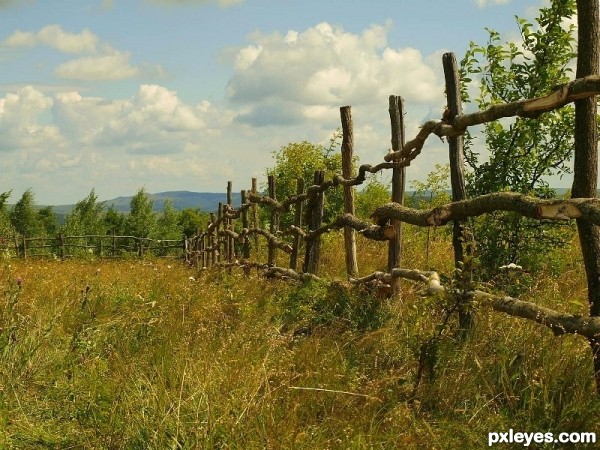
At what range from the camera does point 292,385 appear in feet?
11.3

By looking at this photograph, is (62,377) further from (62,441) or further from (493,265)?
(493,265)

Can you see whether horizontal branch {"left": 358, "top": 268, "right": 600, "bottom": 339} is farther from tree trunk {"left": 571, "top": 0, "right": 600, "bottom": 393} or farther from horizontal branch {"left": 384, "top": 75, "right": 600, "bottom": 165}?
horizontal branch {"left": 384, "top": 75, "right": 600, "bottom": 165}

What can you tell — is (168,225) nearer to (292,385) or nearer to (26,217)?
(26,217)

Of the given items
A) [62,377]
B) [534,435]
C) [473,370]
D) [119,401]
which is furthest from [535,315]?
[62,377]

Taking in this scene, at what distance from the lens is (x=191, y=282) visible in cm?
752

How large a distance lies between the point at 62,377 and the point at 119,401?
822 millimetres

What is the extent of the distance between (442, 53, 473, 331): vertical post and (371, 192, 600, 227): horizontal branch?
0.12 m

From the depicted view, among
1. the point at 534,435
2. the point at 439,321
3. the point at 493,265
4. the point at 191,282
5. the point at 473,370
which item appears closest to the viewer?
the point at 534,435

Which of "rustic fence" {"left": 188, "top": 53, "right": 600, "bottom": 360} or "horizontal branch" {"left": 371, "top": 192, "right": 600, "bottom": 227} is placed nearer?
"horizontal branch" {"left": 371, "top": 192, "right": 600, "bottom": 227}

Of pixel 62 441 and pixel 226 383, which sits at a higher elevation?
pixel 226 383

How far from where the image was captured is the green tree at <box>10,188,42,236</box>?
2931 inches

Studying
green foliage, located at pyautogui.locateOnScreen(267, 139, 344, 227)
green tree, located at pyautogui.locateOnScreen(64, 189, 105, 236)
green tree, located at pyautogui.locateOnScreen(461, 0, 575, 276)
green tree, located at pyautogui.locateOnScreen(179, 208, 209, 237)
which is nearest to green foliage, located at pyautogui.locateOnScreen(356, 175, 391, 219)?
green foliage, located at pyautogui.locateOnScreen(267, 139, 344, 227)

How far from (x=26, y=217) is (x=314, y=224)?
243 feet

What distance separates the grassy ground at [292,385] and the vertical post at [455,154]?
48 centimetres
